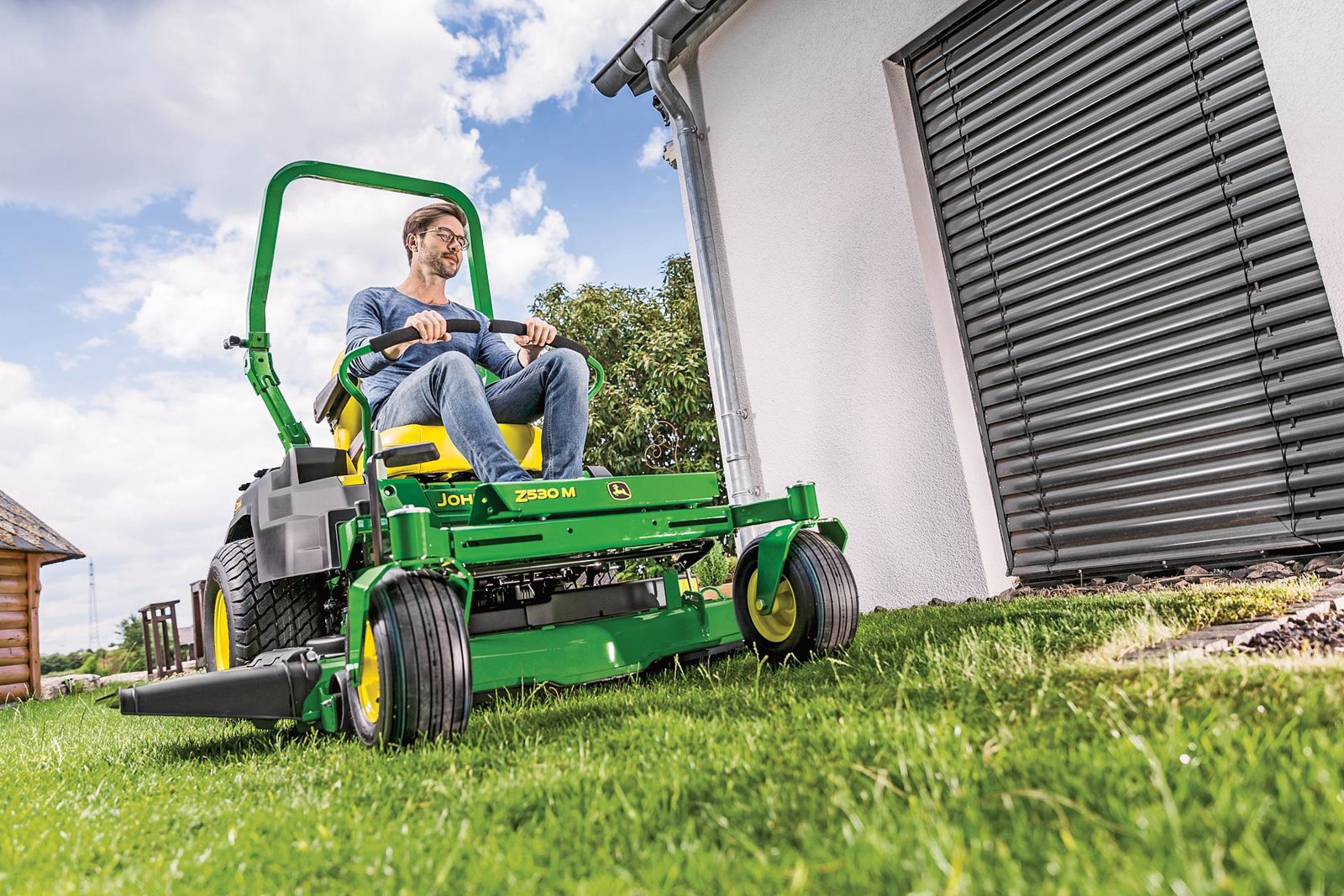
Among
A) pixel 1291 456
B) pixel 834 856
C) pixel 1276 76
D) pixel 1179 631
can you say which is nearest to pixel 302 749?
pixel 834 856

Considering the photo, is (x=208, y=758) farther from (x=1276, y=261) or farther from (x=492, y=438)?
(x=1276, y=261)

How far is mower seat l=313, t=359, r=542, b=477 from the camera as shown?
118 inches

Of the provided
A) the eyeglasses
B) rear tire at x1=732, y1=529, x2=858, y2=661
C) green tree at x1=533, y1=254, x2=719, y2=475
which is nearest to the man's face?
the eyeglasses

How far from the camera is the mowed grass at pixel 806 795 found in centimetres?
94

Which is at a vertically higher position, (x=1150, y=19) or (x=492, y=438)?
(x=1150, y=19)

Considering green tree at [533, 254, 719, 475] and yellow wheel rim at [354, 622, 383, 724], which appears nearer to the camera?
yellow wheel rim at [354, 622, 383, 724]

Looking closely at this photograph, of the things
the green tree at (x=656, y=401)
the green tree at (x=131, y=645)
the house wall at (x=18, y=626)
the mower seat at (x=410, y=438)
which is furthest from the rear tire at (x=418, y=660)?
the green tree at (x=131, y=645)

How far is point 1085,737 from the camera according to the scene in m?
1.35

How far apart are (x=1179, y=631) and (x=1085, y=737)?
114 centimetres

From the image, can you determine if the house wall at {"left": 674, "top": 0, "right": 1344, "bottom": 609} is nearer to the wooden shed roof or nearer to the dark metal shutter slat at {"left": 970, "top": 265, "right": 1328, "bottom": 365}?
the dark metal shutter slat at {"left": 970, "top": 265, "right": 1328, "bottom": 365}

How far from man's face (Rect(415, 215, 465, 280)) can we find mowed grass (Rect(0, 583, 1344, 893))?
6.63ft

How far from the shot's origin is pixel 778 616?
2.75 metres

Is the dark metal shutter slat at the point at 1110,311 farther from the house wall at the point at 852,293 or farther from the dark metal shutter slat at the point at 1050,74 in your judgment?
the dark metal shutter slat at the point at 1050,74

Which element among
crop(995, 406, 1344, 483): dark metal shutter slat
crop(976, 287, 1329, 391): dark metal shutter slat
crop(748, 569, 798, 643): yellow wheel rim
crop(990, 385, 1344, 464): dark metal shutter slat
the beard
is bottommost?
crop(748, 569, 798, 643): yellow wheel rim
